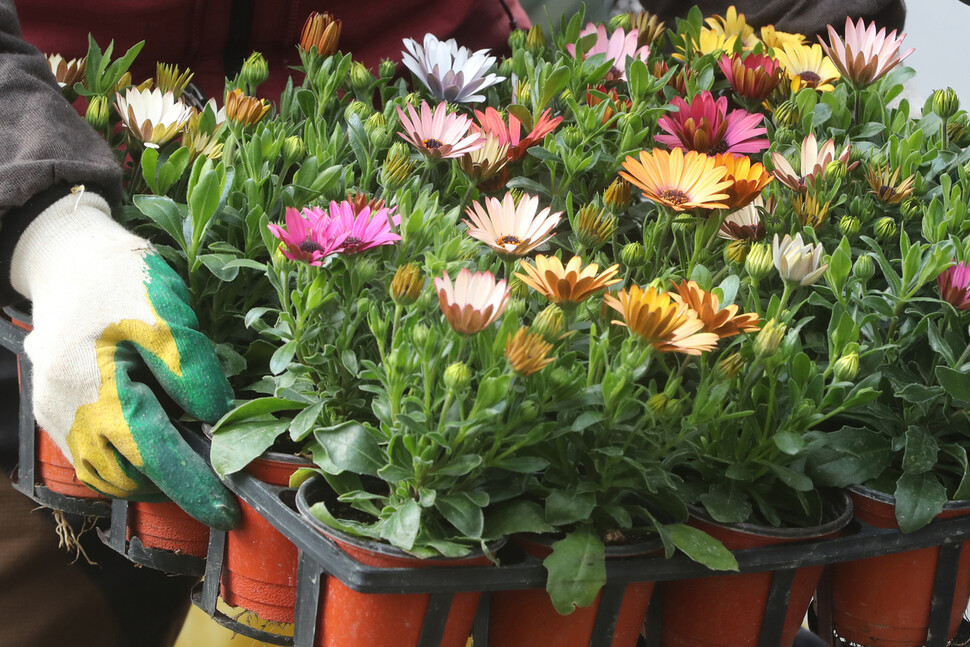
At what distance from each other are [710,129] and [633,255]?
171mm

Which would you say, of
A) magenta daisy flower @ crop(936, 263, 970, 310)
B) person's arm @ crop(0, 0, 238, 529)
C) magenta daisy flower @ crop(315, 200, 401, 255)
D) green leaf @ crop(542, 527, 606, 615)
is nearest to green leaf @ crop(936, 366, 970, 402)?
magenta daisy flower @ crop(936, 263, 970, 310)

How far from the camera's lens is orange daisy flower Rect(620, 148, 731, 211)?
0.61 meters

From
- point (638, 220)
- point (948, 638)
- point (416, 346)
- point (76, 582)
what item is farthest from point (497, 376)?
point (76, 582)

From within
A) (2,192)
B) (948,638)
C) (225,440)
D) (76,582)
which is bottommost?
(76,582)

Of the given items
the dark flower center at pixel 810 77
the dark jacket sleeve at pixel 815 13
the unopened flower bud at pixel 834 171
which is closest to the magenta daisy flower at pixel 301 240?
the unopened flower bud at pixel 834 171

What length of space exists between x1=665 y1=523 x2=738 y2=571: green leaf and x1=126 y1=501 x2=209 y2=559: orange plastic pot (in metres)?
0.34

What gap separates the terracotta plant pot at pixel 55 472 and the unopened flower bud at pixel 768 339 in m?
0.50

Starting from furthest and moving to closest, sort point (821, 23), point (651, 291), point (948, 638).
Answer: point (821, 23) < point (948, 638) < point (651, 291)

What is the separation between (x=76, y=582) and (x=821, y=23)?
1.18 m

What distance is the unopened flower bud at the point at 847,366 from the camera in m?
0.57

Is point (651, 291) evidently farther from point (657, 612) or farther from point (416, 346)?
point (657, 612)

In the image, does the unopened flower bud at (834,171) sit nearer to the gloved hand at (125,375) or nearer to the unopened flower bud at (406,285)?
the unopened flower bud at (406,285)

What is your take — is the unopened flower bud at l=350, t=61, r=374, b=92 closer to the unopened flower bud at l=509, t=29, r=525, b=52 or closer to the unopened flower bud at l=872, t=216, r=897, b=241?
the unopened flower bud at l=509, t=29, r=525, b=52

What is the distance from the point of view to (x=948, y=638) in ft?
2.36
